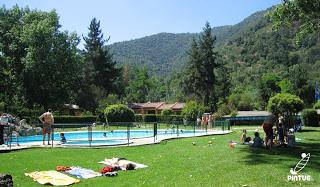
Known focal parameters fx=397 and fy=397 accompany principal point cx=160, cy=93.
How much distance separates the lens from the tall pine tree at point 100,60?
233 ft

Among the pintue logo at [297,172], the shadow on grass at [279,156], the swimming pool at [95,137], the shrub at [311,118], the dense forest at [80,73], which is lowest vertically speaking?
the pintue logo at [297,172]

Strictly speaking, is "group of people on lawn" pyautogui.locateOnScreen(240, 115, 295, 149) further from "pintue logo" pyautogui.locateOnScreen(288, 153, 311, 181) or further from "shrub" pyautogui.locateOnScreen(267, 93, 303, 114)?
"shrub" pyautogui.locateOnScreen(267, 93, 303, 114)

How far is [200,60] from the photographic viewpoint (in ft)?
225

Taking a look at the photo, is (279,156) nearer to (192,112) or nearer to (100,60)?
(192,112)

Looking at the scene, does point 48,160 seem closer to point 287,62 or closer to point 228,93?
point 228,93

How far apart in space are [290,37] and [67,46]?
385ft

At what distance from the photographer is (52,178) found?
11.1 metres

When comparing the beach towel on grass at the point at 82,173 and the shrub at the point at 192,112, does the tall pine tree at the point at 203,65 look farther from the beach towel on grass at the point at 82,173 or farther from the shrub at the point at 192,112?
the beach towel on grass at the point at 82,173

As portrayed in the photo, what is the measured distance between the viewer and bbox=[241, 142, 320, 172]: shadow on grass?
511 inches

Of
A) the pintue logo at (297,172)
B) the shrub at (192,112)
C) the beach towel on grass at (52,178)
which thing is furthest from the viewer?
the shrub at (192,112)

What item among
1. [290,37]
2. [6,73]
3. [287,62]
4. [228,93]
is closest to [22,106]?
[6,73]

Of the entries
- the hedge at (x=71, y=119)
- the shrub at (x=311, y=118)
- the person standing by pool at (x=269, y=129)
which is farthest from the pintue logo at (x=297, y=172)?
the hedge at (x=71, y=119)

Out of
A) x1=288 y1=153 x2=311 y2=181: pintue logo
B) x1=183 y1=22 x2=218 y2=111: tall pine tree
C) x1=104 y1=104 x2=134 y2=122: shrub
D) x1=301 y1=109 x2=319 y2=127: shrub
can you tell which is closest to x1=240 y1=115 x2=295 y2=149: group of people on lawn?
x1=288 y1=153 x2=311 y2=181: pintue logo

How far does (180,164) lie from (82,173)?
3.27 meters
